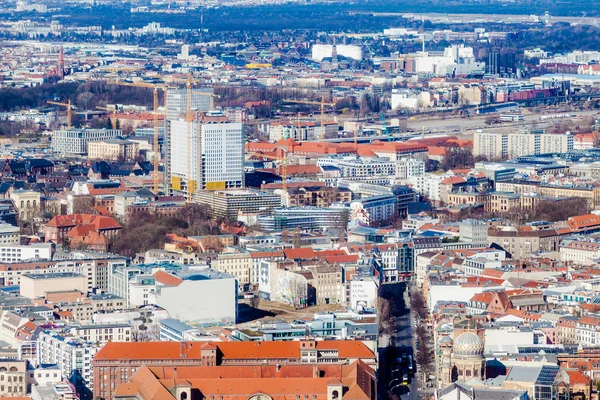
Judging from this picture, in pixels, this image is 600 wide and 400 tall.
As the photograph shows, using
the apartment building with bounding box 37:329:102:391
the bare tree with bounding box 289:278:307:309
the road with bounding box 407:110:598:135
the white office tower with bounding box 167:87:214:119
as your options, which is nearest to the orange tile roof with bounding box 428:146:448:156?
the road with bounding box 407:110:598:135

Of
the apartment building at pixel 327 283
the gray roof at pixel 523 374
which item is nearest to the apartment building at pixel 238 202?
the apartment building at pixel 327 283

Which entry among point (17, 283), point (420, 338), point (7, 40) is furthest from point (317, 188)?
point (7, 40)

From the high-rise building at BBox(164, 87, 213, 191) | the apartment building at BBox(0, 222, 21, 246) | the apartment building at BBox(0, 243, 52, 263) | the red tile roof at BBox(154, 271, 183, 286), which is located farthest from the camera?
the high-rise building at BBox(164, 87, 213, 191)

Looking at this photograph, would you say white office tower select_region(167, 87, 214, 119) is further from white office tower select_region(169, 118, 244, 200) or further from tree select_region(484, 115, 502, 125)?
tree select_region(484, 115, 502, 125)

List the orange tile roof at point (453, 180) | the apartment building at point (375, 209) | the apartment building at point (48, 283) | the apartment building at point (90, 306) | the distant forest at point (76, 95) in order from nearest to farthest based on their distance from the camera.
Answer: the apartment building at point (90, 306) → the apartment building at point (48, 283) → the apartment building at point (375, 209) → the orange tile roof at point (453, 180) → the distant forest at point (76, 95)

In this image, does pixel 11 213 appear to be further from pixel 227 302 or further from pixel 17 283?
pixel 227 302

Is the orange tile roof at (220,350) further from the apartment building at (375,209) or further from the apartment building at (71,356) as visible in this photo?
the apartment building at (375,209)
